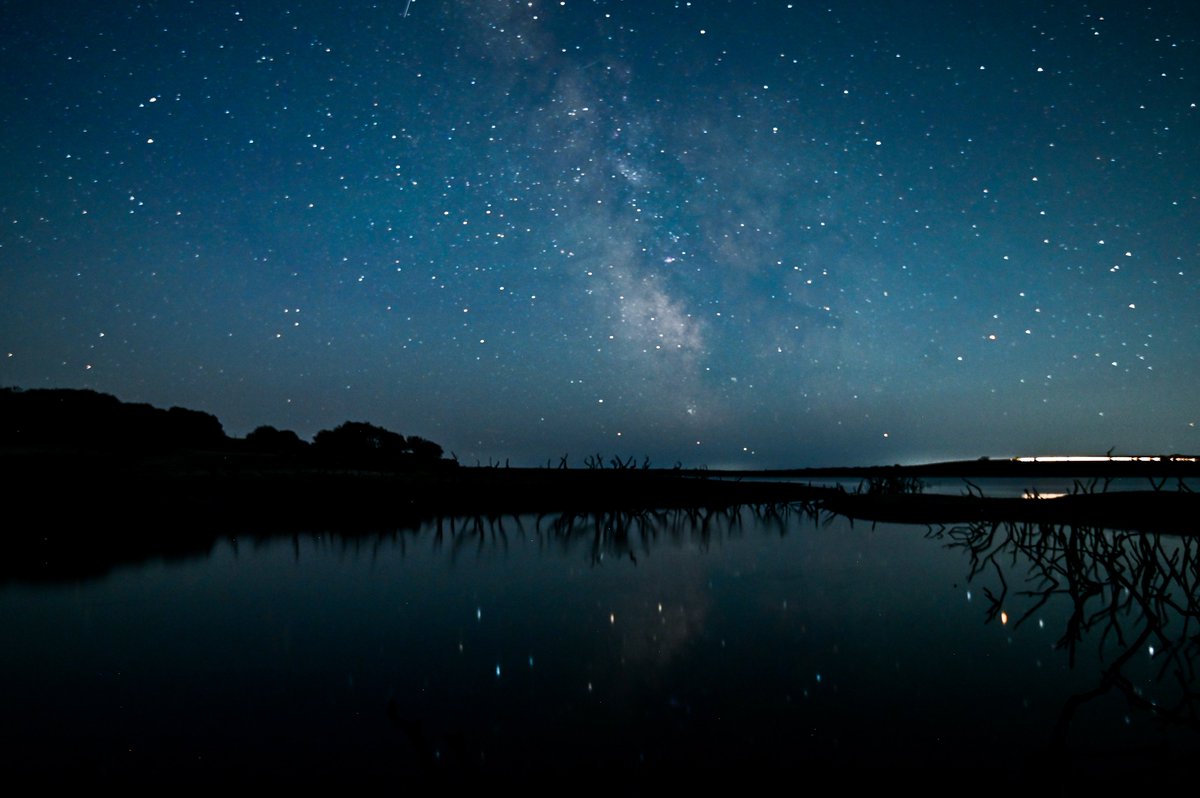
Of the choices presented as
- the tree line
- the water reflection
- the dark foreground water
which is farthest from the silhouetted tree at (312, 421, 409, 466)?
the water reflection

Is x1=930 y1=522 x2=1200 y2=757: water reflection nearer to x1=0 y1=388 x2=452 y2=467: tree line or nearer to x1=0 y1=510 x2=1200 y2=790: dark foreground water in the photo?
x1=0 y1=510 x2=1200 y2=790: dark foreground water

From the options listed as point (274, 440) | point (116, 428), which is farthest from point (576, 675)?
point (274, 440)

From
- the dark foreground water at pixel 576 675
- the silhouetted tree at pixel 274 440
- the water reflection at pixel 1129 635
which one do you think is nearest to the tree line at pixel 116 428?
the silhouetted tree at pixel 274 440

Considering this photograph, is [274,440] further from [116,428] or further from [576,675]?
[576,675]

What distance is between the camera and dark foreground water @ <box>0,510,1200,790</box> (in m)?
5.69

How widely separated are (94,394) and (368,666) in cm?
5663

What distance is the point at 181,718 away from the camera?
660 centimetres

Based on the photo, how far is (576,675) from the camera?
8.31 m

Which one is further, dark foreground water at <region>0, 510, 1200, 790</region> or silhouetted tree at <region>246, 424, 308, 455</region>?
silhouetted tree at <region>246, 424, 308, 455</region>

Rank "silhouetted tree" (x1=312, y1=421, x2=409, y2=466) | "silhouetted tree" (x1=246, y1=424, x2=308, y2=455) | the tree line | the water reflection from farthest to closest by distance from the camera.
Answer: "silhouetted tree" (x1=312, y1=421, x2=409, y2=466), "silhouetted tree" (x1=246, y1=424, x2=308, y2=455), the tree line, the water reflection

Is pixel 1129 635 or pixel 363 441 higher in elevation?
pixel 363 441

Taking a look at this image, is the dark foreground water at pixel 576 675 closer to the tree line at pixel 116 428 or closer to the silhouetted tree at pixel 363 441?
the tree line at pixel 116 428

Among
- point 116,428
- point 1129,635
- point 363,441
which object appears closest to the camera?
point 1129,635

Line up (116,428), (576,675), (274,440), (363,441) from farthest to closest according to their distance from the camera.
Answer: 1. (363,441)
2. (274,440)
3. (116,428)
4. (576,675)
